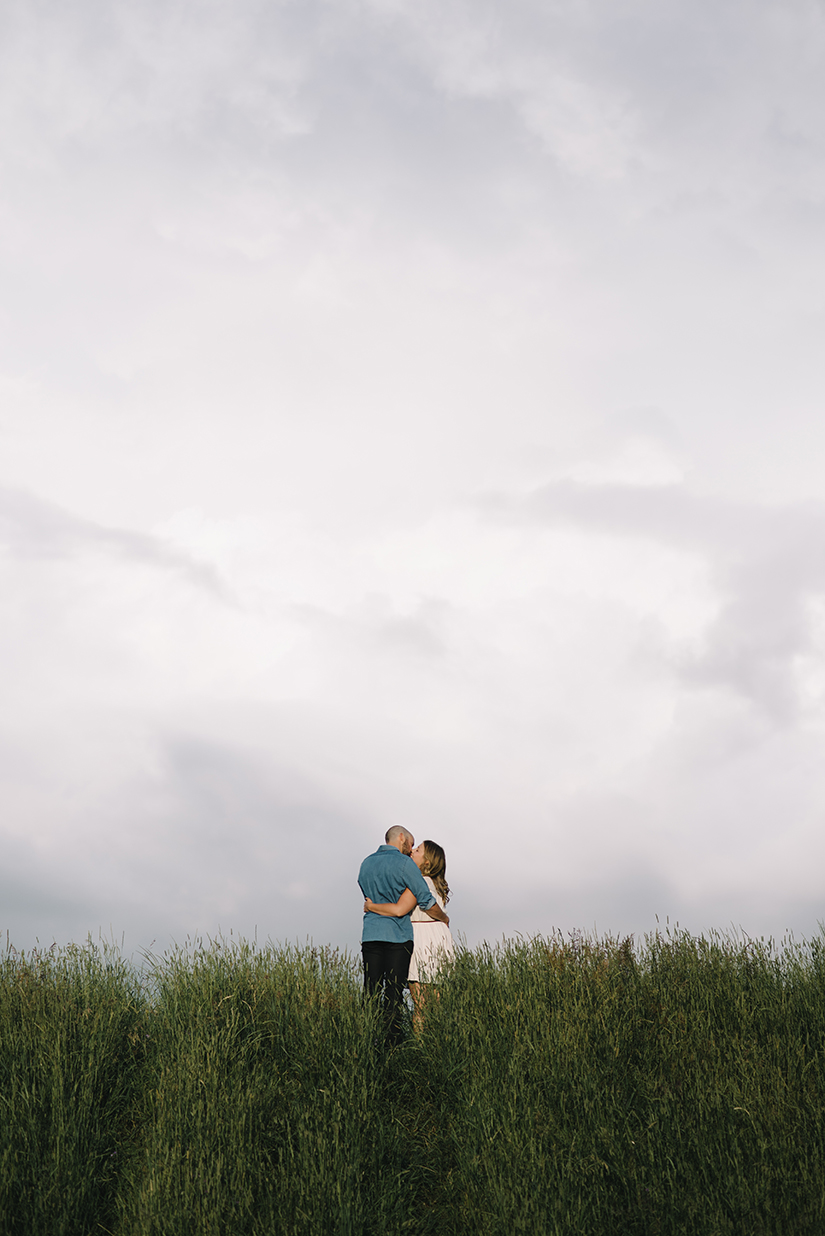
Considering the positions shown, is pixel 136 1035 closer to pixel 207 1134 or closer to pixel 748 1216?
pixel 207 1134

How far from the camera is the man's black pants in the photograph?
8.84 meters

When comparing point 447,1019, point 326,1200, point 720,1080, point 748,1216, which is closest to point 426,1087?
point 447,1019

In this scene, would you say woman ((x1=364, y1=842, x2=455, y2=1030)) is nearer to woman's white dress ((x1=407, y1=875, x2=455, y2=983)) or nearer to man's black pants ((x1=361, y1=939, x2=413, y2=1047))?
woman's white dress ((x1=407, y1=875, x2=455, y2=983))

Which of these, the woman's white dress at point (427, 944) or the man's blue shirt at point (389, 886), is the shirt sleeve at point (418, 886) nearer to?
the man's blue shirt at point (389, 886)

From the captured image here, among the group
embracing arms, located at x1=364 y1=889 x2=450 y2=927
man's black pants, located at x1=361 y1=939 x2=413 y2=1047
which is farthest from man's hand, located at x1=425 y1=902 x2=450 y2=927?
embracing arms, located at x1=364 y1=889 x2=450 y2=927

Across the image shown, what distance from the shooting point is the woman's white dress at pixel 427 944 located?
947cm

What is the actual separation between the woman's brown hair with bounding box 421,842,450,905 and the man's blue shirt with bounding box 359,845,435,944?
483mm

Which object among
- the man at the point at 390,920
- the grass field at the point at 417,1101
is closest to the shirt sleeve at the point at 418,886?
the man at the point at 390,920

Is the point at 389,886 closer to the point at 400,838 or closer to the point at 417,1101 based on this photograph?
the point at 400,838

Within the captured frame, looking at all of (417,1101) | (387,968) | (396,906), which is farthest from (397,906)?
(417,1101)

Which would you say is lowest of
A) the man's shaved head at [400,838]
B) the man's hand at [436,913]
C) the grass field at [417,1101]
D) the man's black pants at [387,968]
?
the grass field at [417,1101]

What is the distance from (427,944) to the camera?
9570 mm

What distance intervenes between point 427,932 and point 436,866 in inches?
30.9

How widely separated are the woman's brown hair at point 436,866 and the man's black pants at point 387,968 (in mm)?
674
